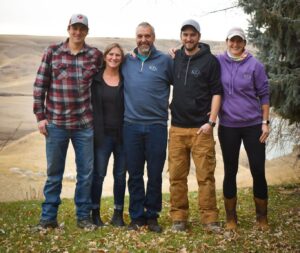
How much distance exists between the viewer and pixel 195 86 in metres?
5.46

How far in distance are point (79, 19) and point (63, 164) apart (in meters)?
1.94

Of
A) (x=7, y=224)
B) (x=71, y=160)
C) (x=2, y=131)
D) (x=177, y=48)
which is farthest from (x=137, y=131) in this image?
(x=2, y=131)

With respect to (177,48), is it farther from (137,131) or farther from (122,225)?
(122,225)

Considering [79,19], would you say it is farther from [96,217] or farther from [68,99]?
[96,217]

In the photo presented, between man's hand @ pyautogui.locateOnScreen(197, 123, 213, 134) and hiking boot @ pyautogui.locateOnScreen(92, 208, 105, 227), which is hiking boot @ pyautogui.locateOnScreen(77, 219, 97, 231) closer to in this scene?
hiking boot @ pyautogui.locateOnScreen(92, 208, 105, 227)

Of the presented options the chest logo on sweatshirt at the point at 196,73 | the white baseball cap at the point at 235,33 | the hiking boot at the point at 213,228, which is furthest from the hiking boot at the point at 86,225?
the white baseball cap at the point at 235,33

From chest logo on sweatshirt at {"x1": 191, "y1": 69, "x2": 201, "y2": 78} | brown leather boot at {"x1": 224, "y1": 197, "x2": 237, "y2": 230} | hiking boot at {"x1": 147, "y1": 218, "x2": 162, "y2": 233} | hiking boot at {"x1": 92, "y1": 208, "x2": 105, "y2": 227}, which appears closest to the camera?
chest logo on sweatshirt at {"x1": 191, "y1": 69, "x2": 201, "y2": 78}

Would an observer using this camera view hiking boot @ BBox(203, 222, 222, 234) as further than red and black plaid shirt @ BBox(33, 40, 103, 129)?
Yes

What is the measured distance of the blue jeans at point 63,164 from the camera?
5.70 metres

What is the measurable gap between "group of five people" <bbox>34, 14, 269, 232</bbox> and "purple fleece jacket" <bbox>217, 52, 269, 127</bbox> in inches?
0.5

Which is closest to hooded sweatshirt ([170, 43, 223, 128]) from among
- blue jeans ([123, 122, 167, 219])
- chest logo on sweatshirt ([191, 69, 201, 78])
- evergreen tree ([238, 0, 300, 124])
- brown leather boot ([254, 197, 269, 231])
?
chest logo on sweatshirt ([191, 69, 201, 78])

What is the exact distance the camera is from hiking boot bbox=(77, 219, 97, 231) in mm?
5871

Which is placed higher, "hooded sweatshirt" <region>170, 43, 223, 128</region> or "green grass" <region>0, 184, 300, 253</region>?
"hooded sweatshirt" <region>170, 43, 223, 128</region>

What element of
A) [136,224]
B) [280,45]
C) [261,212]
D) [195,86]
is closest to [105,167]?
[136,224]
